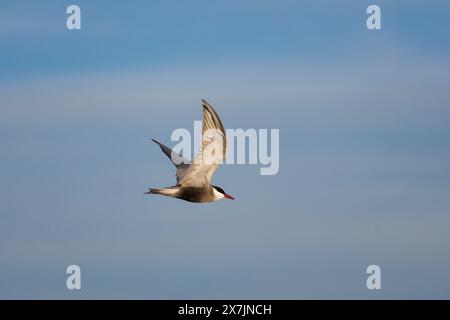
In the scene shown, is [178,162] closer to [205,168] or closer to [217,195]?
[217,195]

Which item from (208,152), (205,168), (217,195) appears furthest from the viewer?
(217,195)

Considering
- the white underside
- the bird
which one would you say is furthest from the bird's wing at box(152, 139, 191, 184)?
the white underside

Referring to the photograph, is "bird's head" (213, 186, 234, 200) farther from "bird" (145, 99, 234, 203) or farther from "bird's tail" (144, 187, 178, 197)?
"bird's tail" (144, 187, 178, 197)

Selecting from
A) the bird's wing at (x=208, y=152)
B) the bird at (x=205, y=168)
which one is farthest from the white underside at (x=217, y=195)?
the bird's wing at (x=208, y=152)

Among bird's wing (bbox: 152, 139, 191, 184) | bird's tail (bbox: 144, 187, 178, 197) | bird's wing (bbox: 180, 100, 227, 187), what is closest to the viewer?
bird's wing (bbox: 180, 100, 227, 187)

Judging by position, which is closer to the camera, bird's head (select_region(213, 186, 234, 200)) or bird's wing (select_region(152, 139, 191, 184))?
bird's head (select_region(213, 186, 234, 200))

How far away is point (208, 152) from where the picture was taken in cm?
2150

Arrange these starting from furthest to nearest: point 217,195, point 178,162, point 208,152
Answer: point 178,162
point 217,195
point 208,152

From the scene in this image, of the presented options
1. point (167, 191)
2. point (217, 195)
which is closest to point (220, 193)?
point (217, 195)

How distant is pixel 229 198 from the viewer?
77.0 feet

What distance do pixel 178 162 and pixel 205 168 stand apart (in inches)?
96.1

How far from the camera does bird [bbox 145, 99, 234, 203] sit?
20938mm

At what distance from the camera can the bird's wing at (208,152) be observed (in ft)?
68.4
